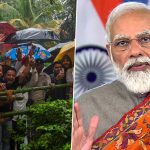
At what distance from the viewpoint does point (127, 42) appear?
2.25 m

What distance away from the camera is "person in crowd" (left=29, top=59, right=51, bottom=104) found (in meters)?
3.79

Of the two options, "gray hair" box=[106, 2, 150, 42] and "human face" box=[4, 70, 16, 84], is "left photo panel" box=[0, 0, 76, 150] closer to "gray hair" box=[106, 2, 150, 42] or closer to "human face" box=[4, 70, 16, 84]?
"human face" box=[4, 70, 16, 84]

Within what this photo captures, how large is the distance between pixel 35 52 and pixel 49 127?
85 centimetres

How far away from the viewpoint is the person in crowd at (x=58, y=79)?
372 cm

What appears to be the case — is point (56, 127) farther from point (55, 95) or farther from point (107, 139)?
point (107, 139)

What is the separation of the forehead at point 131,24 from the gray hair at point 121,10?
21 mm

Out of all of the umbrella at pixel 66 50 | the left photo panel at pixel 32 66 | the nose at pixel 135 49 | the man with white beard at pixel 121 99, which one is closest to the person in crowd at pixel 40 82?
the left photo panel at pixel 32 66

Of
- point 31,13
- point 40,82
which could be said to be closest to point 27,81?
point 40,82

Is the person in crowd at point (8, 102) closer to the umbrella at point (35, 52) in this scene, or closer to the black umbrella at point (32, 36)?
the umbrella at point (35, 52)

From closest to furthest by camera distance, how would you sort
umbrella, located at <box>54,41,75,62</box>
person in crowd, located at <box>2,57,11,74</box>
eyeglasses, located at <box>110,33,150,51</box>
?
eyeglasses, located at <box>110,33,150,51</box>
umbrella, located at <box>54,41,75,62</box>
person in crowd, located at <box>2,57,11,74</box>

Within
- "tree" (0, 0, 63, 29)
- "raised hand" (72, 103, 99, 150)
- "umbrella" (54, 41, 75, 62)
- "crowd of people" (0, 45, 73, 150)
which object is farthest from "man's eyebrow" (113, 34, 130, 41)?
"tree" (0, 0, 63, 29)

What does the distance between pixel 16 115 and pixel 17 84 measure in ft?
1.09

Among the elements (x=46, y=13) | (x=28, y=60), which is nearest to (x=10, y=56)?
(x=28, y=60)

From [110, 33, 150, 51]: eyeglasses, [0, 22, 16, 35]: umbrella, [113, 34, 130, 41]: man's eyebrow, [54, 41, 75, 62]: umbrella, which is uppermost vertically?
[0, 22, 16, 35]: umbrella
